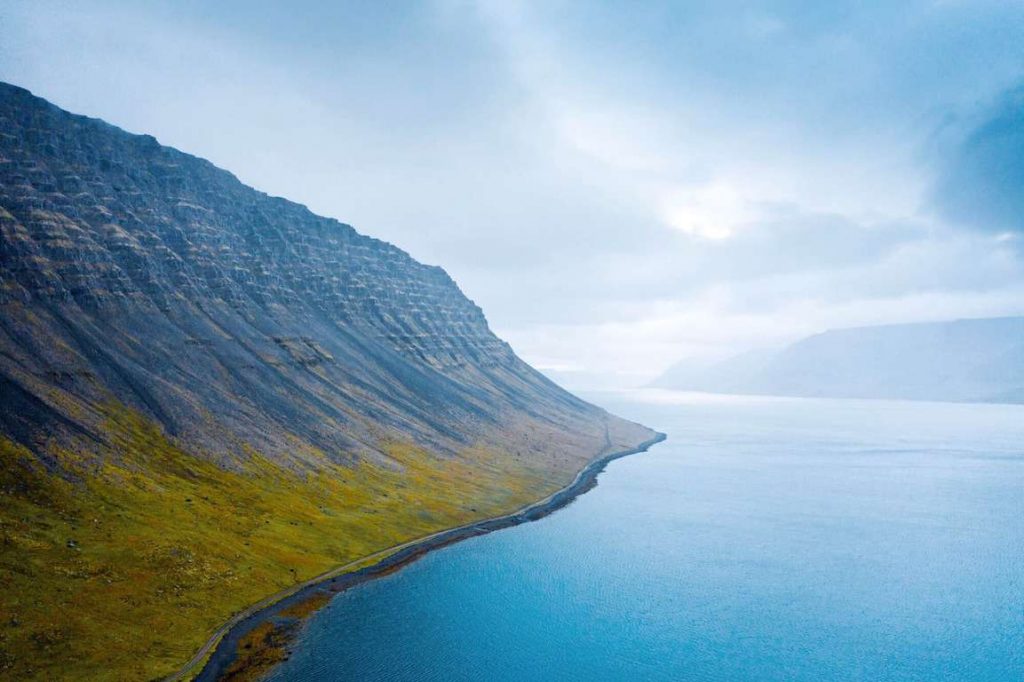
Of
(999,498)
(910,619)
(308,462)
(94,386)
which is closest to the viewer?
(910,619)

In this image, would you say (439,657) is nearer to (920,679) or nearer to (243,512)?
(243,512)

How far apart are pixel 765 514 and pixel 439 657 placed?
112740 millimetres

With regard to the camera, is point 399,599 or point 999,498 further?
point 999,498

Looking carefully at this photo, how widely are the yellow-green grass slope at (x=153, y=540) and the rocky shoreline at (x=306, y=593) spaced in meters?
1.66

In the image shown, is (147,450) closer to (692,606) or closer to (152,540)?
(152,540)

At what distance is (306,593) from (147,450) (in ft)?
149

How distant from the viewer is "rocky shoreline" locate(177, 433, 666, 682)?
66.4 meters

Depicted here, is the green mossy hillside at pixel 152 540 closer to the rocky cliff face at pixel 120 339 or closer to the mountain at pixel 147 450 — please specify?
the mountain at pixel 147 450

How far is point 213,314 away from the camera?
184500 millimetres

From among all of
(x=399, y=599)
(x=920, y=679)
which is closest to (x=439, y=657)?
(x=399, y=599)

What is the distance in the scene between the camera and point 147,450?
111 meters

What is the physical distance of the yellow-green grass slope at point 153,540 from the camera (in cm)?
6309

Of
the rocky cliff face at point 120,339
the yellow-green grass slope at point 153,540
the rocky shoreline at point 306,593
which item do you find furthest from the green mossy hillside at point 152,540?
the rocky cliff face at point 120,339

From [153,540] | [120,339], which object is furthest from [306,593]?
[120,339]
